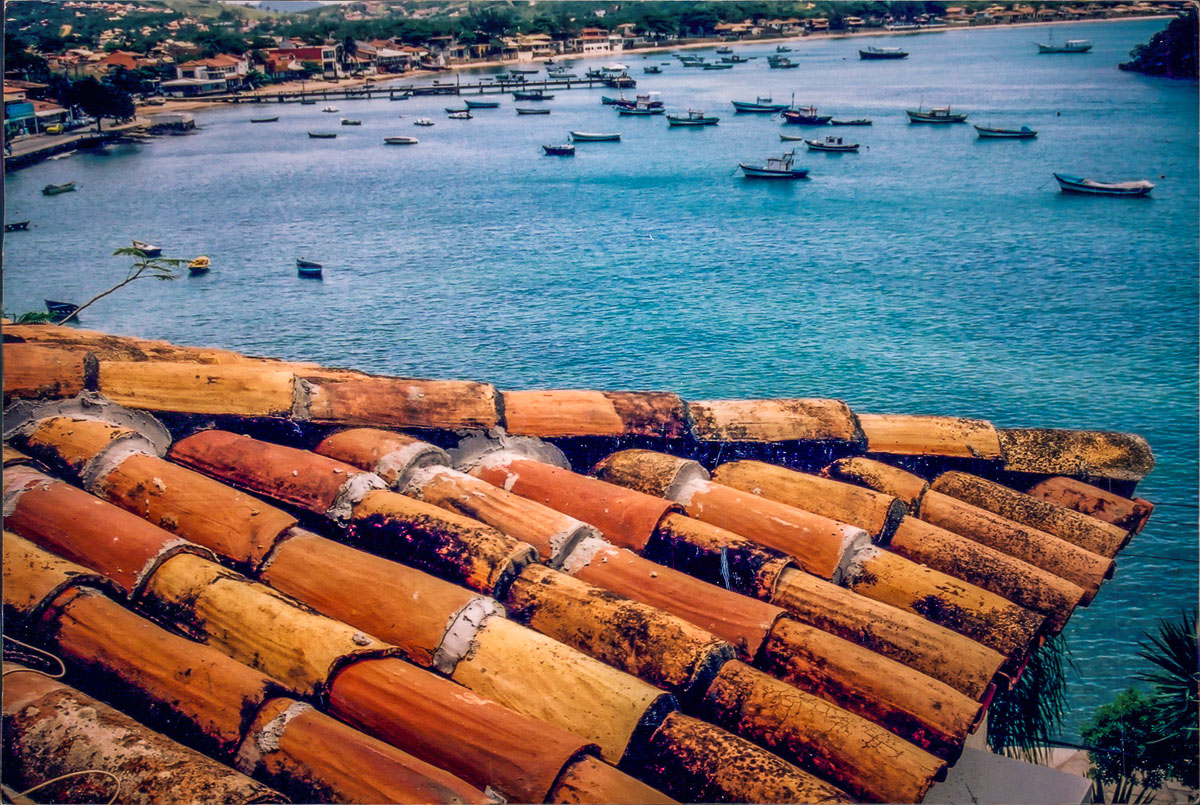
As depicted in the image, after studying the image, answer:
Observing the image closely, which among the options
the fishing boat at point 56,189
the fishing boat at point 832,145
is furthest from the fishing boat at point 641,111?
the fishing boat at point 56,189

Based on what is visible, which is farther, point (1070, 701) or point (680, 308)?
point (680, 308)

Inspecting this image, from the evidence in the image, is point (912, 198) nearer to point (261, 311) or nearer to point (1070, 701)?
point (261, 311)

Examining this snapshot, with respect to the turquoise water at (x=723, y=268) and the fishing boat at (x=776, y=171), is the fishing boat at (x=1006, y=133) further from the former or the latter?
the fishing boat at (x=776, y=171)

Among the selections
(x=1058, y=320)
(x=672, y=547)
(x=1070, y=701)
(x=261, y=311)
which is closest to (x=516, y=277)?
(x=261, y=311)

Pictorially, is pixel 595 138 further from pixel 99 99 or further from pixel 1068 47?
pixel 1068 47

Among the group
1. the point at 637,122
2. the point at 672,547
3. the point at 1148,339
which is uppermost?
the point at 637,122

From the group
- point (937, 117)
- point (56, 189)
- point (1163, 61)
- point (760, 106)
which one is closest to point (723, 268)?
point (56, 189)

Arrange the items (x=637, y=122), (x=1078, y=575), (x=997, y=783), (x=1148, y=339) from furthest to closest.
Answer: (x=637, y=122), (x=1148, y=339), (x=1078, y=575), (x=997, y=783)
